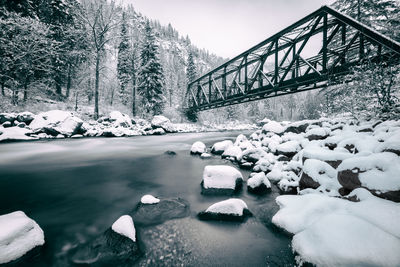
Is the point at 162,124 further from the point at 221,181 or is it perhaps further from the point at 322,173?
the point at 322,173

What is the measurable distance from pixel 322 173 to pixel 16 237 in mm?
4607

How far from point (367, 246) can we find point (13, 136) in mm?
15786

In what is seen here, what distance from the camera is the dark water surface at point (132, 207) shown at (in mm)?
2160

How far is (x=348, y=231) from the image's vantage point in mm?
1892

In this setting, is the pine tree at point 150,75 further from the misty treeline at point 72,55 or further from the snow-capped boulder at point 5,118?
the snow-capped boulder at point 5,118

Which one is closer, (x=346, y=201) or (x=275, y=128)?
(x=346, y=201)

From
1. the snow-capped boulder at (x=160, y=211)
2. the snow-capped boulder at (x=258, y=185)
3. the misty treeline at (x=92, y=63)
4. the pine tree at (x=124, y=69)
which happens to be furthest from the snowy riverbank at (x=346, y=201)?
the pine tree at (x=124, y=69)

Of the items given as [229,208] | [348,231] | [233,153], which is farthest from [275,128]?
[348,231]

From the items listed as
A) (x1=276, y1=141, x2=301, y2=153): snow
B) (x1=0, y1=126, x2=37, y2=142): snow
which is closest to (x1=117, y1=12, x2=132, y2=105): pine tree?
(x1=0, y1=126, x2=37, y2=142): snow

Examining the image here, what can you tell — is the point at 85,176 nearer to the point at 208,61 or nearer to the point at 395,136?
the point at 395,136

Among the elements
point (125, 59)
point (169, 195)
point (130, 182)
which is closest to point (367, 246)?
point (169, 195)

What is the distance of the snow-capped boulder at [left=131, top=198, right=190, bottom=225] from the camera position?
2.91 metres

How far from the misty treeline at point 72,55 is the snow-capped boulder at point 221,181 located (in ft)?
34.2

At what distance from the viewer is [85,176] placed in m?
5.12
